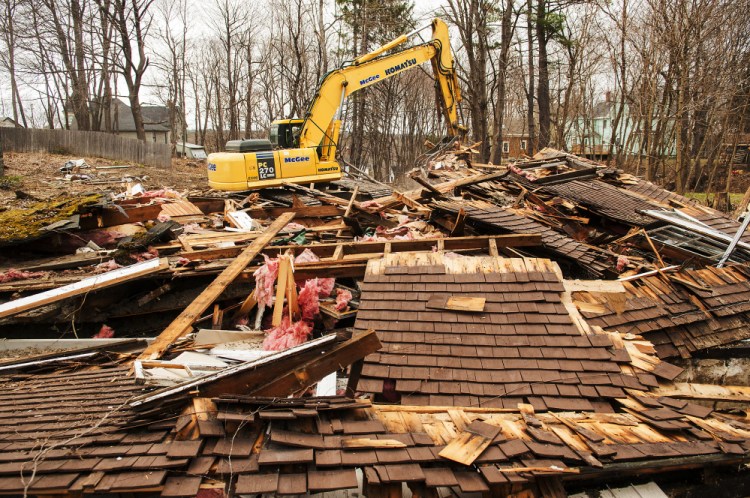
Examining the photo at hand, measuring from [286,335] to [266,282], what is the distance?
1128 millimetres

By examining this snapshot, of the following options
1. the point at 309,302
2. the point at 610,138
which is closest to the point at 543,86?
the point at 610,138

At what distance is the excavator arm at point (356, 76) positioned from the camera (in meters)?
13.1

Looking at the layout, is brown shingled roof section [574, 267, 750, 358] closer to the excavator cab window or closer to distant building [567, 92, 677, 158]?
the excavator cab window

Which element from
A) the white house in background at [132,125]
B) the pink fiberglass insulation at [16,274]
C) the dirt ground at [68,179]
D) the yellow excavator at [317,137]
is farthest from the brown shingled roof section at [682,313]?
the white house in background at [132,125]

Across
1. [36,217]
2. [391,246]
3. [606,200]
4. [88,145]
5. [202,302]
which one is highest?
[88,145]

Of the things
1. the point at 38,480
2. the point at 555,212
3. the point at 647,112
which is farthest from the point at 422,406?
the point at 647,112

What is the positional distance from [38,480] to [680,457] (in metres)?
4.58

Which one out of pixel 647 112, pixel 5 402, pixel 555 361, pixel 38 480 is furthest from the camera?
pixel 647 112

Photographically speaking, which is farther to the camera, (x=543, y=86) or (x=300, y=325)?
(x=543, y=86)

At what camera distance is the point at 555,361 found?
4930 mm

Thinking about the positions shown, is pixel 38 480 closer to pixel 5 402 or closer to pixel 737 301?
pixel 5 402

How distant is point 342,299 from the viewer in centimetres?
689

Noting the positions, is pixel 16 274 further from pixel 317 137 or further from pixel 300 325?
pixel 317 137

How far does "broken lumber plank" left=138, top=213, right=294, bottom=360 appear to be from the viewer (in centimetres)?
532
